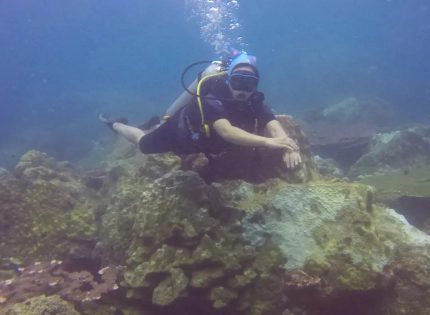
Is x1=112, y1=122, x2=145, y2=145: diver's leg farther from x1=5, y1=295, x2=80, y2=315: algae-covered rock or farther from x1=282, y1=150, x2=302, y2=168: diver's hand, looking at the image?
x1=5, y1=295, x2=80, y2=315: algae-covered rock

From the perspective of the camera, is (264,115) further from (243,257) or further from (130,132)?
(130,132)

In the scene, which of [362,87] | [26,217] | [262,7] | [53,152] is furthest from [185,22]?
[26,217]

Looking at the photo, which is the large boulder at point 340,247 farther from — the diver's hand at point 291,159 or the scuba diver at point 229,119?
the scuba diver at point 229,119

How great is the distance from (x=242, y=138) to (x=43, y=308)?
3056 millimetres

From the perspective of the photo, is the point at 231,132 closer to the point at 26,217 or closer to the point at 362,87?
the point at 26,217

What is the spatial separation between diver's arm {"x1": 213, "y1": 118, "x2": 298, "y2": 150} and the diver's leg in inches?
130

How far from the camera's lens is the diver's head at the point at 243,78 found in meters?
5.36

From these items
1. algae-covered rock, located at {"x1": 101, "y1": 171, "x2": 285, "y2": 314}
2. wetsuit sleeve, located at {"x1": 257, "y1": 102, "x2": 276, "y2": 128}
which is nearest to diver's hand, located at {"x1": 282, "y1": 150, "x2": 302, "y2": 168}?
wetsuit sleeve, located at {"x1": 257, "y1": 102, "x2": 276, "y2": 128}

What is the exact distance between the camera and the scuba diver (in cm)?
521

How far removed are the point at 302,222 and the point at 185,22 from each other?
137051 millimetres

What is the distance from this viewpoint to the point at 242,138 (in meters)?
5.09

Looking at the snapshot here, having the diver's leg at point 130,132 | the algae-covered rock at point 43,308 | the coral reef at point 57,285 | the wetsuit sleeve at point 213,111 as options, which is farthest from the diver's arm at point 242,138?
the diver's leg at point 130,132

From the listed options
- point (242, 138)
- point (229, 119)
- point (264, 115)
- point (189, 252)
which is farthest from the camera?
point (264, 115)

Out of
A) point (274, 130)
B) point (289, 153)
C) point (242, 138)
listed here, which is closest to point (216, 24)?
point (274, 130)
